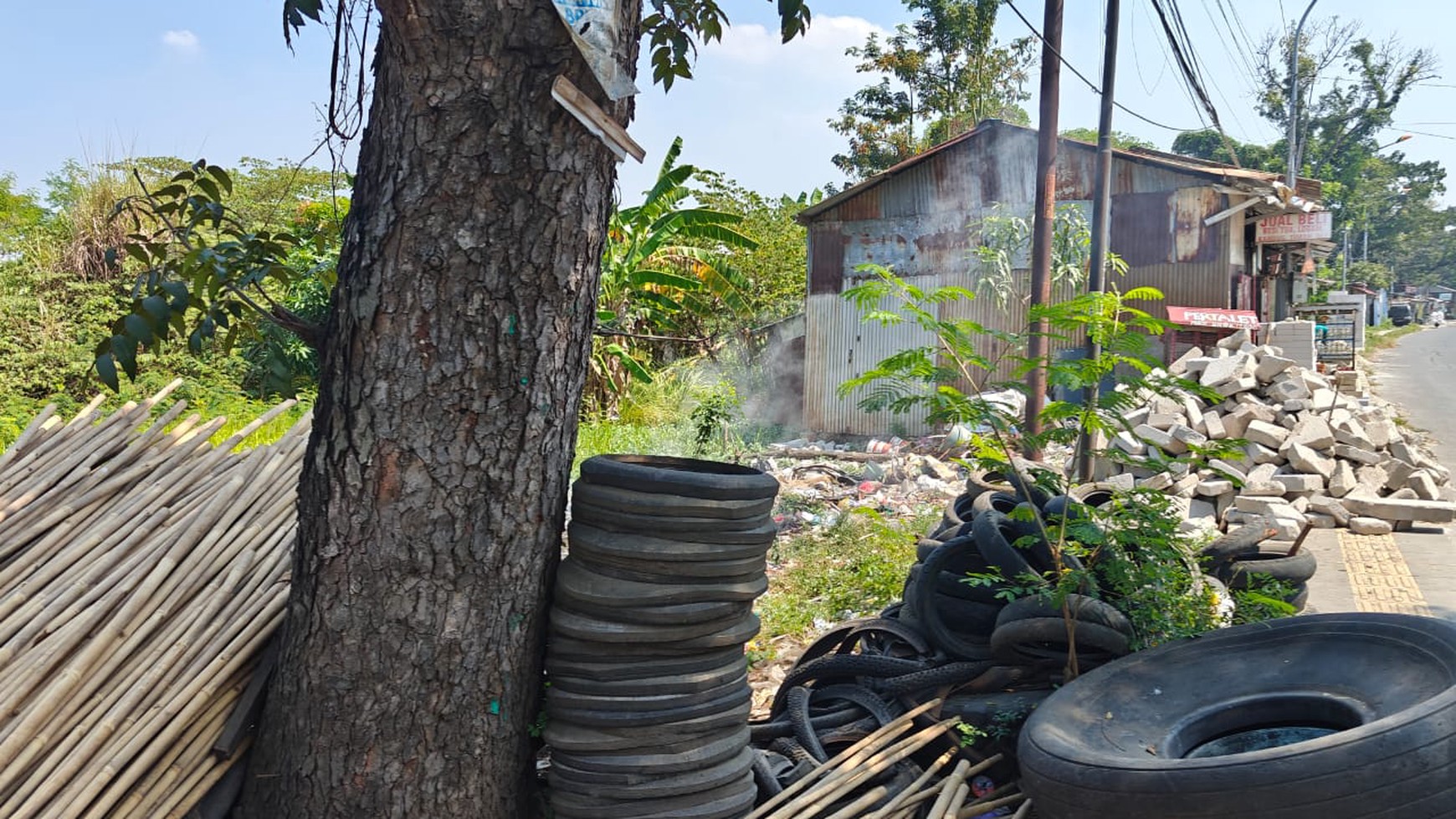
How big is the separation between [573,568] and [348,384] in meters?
0.80

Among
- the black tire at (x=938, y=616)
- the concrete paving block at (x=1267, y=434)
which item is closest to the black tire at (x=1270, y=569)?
the black tire at (x=938, y=616)

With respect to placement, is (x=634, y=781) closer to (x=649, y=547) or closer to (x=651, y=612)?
(x=651, y=612)

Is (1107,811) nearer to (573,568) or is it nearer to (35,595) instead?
(573,568)

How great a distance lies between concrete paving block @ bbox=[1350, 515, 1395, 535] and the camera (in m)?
8.12

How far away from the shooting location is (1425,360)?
87.0 feet

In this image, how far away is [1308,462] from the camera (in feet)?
28.7

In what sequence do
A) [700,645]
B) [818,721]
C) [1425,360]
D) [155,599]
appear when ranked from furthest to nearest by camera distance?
[1425,360], [818,721], [155,599], [700,645]

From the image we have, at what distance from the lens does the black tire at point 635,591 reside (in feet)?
8.41

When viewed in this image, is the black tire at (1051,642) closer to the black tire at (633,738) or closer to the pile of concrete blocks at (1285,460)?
the black tire at (633,738)

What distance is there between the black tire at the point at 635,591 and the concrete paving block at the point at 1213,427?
328 inches

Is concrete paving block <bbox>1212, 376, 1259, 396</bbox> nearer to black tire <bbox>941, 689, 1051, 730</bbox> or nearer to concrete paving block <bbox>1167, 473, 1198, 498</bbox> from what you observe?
concrete paving block <bbox>1167, 473, 1198, 498</bbox>

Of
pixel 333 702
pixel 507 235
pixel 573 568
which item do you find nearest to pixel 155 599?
pixel 333 702

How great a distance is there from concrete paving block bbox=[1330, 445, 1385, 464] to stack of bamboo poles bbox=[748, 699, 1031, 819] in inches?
322

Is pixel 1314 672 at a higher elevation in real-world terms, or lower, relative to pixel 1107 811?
higher
